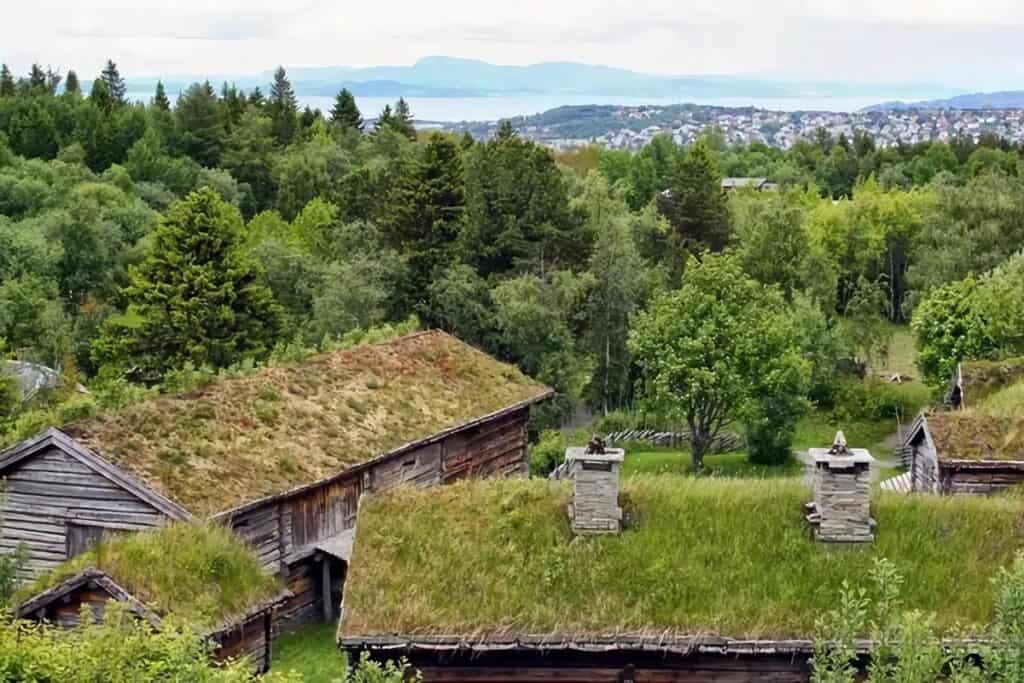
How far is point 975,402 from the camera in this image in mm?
28516

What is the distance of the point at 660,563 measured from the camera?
48.9 feet

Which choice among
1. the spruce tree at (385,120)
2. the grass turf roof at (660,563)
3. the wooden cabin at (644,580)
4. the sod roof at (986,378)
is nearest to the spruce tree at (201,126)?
the spruce tree at (385,120)

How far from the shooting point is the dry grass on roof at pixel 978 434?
23.6 meters

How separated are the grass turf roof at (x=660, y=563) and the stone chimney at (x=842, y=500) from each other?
199 millimetres

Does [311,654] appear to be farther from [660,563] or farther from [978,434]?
[978,434]

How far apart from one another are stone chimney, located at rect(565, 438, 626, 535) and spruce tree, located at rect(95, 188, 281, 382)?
2821 cm

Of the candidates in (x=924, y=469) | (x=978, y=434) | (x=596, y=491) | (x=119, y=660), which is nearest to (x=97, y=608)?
(x=119, y=660)

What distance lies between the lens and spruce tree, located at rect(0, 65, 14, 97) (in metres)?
106

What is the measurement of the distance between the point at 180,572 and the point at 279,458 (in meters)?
6.54

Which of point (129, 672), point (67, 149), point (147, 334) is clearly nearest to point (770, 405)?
point (147, 334)

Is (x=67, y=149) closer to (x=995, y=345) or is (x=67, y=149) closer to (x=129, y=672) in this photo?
(x=995, y=345)

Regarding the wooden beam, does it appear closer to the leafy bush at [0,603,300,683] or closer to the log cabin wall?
the log cabin wall

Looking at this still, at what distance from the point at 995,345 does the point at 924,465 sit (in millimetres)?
17642

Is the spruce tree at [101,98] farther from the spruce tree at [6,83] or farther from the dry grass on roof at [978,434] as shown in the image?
the dry grass on roof at [978,434]
